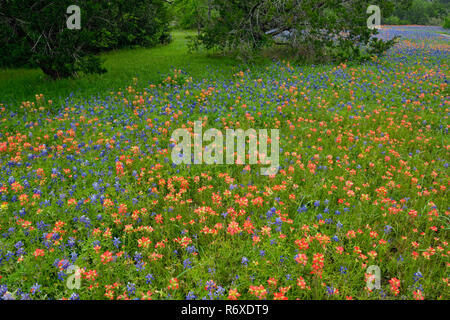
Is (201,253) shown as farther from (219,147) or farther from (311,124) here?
(311,124)

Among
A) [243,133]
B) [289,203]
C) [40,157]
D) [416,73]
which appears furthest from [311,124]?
[416,73]

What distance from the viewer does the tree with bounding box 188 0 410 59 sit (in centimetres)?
1208

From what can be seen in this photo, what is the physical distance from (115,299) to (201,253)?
0.99 meters

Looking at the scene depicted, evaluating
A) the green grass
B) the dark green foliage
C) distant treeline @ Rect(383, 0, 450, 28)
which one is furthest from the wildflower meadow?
distant treeline @ Rect(383, 0, 450, 28)

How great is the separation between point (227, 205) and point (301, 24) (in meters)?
11.4

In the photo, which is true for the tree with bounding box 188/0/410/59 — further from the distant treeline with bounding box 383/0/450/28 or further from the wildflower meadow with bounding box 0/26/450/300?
the distant treeline with bounding box 383/0/450/28

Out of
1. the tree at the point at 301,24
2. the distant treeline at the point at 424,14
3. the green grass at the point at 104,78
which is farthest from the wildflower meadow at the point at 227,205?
the distant treeline at the point at 424,14

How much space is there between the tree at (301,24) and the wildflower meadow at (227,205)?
574 cm

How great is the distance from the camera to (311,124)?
649 cm

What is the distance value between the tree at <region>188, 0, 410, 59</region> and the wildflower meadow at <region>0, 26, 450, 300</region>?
574cm

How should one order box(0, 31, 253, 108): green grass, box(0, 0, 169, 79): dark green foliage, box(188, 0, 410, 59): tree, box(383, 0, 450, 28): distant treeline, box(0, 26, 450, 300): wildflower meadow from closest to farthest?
box(0, 26, 450, 300): wildflower meadow
box(0, 0, 169, 79): dark green foliage
box(0, 31, 253, 108): green grass
box(188, 0, 410, 59): tree
box(383, 0, 450, 28): distant treeline

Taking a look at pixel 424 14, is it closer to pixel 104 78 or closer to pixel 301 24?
pixel 301 24

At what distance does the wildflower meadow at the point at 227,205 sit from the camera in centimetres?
282
